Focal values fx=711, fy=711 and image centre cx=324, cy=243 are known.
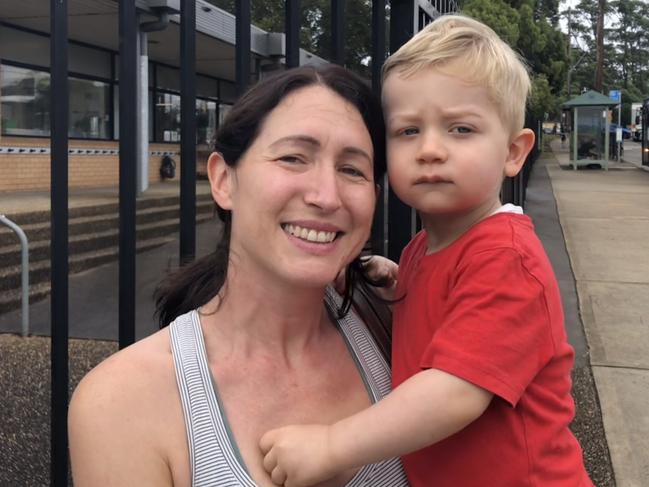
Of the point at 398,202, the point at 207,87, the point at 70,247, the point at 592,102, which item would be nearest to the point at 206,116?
the point at 207,87

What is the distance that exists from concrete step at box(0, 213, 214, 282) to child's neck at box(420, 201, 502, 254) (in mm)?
5442

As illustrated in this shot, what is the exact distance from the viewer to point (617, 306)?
6434 millimetres

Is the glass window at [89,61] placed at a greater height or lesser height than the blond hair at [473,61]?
greater

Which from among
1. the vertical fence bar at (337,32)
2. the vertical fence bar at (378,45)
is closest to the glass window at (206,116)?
the vertical fence bar at (378,45)

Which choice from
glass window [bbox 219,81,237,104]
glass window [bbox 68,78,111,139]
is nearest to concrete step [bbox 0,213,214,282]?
glass window [bbox 68,78,111,139]

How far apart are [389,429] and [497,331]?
0.26m

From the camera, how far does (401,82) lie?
1.46 m

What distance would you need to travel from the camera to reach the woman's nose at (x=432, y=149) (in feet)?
4.63

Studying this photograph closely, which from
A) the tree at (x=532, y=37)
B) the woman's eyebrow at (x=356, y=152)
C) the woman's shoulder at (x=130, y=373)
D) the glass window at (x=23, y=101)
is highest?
the tree at (x=532, y=37)

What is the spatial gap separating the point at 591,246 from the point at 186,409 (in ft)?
28.9

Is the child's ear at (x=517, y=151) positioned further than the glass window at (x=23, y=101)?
No

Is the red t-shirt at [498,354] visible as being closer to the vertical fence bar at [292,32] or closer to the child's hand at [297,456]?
the child's hand at [297,456]

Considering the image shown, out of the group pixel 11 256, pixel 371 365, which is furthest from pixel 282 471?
pixel 11 256

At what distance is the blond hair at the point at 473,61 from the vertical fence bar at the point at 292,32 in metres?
0.39
